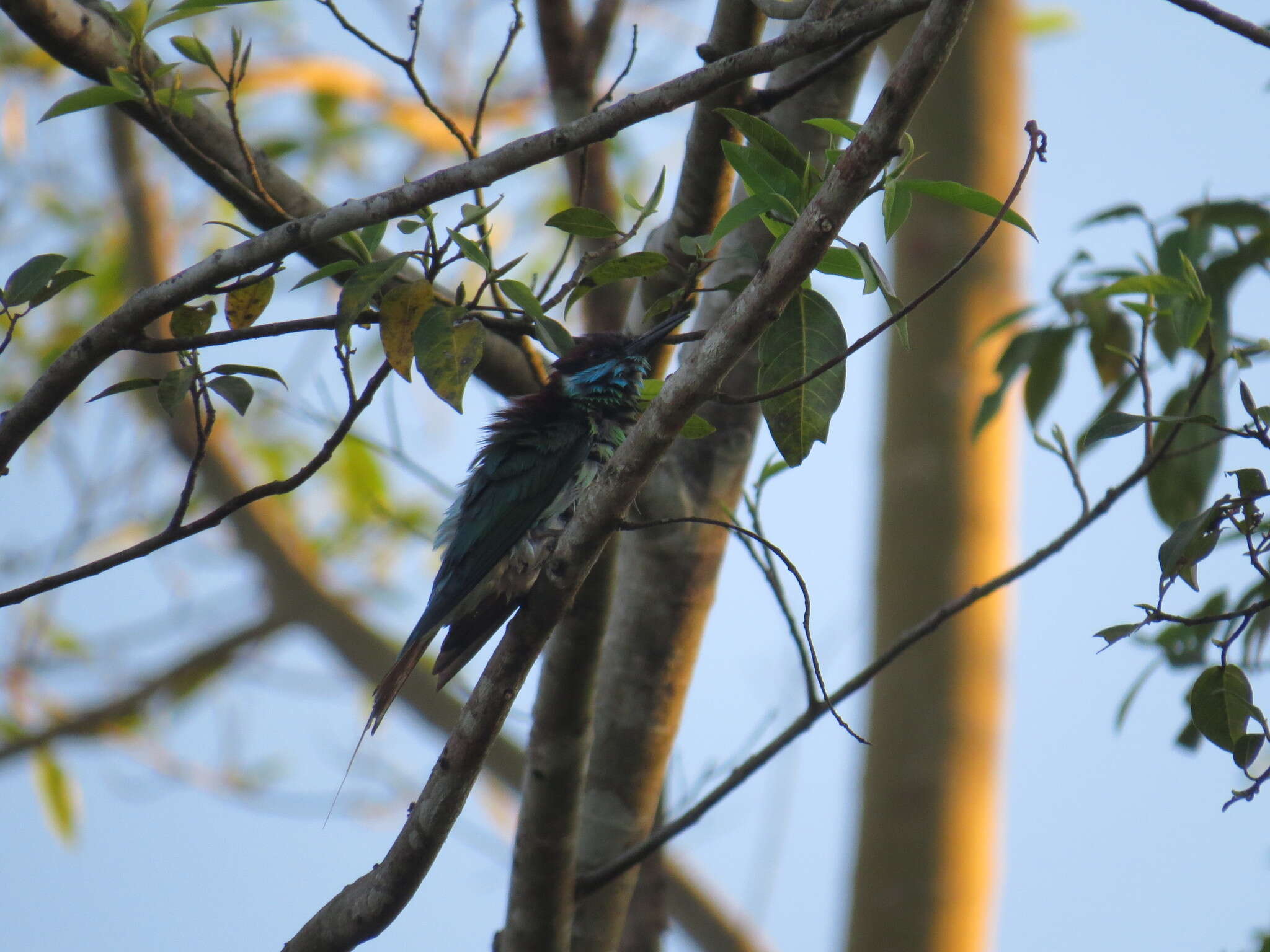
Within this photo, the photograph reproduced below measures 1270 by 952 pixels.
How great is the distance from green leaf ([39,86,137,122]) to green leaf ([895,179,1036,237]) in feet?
4.43

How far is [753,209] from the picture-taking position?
6.30 ft

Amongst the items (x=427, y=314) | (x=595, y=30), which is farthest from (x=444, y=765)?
(x=595, y=30)

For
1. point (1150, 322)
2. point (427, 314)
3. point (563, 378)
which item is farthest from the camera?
point (563, 378)

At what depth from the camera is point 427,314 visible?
2.08 meters

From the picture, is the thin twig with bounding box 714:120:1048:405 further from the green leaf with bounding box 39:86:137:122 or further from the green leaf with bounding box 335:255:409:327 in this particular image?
the green leaf with bounding box 39:86:137:122

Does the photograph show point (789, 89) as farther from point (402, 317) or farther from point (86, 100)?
point (86, 100)

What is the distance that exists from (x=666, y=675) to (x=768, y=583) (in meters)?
0.56

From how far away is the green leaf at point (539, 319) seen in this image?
2057 millimetres

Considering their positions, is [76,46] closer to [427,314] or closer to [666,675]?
[427,314]

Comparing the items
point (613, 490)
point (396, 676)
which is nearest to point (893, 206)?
point (613, 490)

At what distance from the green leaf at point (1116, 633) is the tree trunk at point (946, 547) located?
8.42 ft

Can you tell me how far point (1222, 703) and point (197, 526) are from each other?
176 centimetres

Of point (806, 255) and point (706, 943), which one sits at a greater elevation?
point (706, 943)

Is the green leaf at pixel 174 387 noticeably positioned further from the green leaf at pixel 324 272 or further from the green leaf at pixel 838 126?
the green leaf at pixel 838 126
